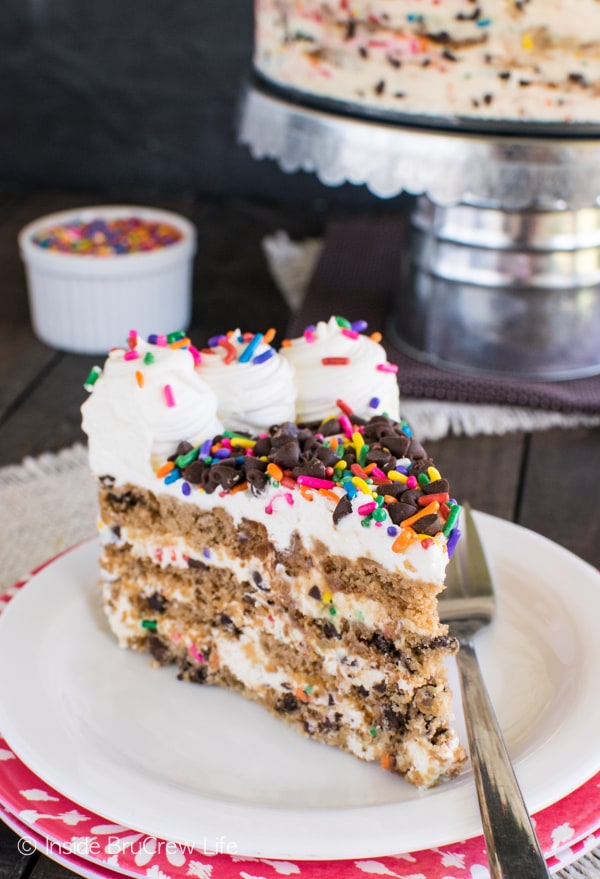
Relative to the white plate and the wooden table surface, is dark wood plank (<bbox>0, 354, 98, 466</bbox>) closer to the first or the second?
the wooden table surface

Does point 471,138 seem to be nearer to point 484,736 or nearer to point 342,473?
point 342,473

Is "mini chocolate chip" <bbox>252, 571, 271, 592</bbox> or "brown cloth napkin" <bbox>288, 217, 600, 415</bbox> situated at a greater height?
"mini chocolate chip" <bbox>252, 571, 271, 592</bbox>

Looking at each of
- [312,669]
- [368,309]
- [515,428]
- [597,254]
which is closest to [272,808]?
[312,669]

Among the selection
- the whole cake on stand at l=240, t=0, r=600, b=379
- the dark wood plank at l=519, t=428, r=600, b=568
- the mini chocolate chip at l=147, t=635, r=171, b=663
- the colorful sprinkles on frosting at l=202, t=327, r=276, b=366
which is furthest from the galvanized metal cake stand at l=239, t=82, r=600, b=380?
the mini chocolate chip at l=147, t=635, r=171, b=663

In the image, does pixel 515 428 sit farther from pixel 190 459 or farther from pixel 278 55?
pixel 190 459

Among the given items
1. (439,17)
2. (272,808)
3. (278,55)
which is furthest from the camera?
(278,55)
